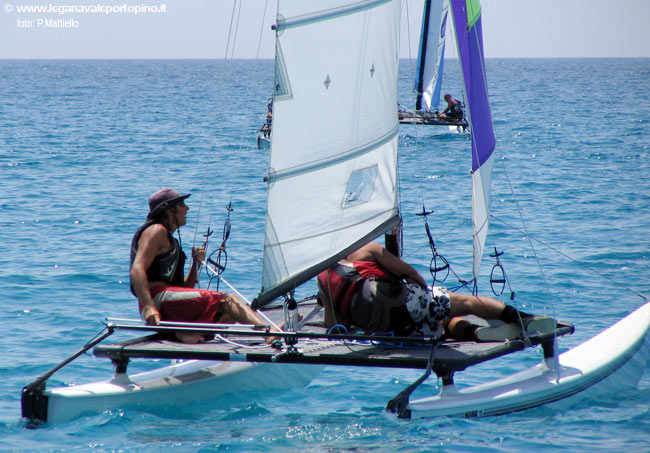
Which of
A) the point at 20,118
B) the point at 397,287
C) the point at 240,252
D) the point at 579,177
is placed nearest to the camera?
the point at 397,287

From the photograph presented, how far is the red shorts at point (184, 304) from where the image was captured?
6.05 m

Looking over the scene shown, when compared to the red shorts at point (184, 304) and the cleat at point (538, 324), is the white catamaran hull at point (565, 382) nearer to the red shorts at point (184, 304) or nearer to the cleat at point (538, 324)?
the cleat at point (538, 324)

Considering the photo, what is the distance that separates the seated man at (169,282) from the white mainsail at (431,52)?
1863cm

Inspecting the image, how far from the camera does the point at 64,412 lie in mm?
5770

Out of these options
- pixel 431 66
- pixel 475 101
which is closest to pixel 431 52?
pixel 431 66

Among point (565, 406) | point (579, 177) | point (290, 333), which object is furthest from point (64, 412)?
point (579, 177)

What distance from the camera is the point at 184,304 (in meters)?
6.07

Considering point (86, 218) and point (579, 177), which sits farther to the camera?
point (579, 177)

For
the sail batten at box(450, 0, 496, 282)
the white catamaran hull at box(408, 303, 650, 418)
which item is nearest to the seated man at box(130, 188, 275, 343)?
the white catamaran hull at box(408, 303, 650, 418)

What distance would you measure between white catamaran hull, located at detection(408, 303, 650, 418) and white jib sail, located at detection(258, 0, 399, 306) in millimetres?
1323

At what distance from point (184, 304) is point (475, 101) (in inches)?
111

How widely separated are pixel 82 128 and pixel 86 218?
18.1 m

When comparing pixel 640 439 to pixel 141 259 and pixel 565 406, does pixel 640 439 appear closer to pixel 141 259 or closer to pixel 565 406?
pixel 565 406

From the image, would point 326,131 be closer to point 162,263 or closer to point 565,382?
point 162,263
